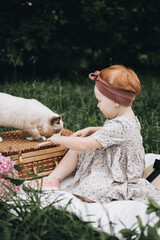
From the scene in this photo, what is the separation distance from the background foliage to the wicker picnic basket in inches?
105

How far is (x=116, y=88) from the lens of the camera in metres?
1.93

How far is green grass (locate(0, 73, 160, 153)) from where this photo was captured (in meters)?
2.91

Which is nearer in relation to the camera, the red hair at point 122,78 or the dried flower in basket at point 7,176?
the dried flower in basket at point 7,176

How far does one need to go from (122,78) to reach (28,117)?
2.49 ft

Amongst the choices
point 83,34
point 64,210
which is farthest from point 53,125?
point 83,34

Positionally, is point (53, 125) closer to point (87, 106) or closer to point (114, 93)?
point (114, 93)

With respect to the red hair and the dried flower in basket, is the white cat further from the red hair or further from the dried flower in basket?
the red hair

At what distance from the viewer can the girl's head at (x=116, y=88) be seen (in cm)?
193

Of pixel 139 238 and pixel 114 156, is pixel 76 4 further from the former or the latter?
pixel 139 238

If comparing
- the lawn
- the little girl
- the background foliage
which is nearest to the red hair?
the little girl

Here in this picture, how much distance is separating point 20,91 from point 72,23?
2540mm

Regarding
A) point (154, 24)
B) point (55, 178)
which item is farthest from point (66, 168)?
point (154, 24)

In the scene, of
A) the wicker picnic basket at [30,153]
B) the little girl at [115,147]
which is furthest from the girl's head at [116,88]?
the wicker picnic basket at [30,153]

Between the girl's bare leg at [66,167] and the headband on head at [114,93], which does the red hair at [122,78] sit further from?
the girl's bare leg at [66,167]
